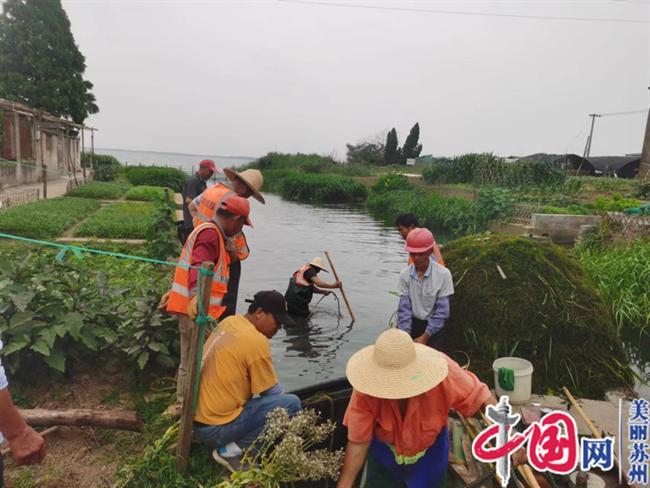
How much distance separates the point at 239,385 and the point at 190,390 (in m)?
0.30

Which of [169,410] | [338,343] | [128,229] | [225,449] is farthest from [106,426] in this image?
[128,229]

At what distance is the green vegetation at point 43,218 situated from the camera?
31.1ft

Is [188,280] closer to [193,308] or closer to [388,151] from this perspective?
[193,308]

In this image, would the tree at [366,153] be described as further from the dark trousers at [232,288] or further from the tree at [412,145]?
the dark trousers at [232,288]

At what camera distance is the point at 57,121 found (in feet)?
73.0

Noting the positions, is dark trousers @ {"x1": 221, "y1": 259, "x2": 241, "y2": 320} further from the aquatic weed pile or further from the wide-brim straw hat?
the aquatic weed pile

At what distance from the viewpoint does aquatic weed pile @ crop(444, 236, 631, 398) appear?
191 inches

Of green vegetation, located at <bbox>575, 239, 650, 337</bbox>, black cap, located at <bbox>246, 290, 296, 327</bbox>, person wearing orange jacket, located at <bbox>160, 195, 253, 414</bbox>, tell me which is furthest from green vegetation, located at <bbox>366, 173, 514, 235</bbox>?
black cap, located at <bbox>246, 290, 296, 327</bbox>

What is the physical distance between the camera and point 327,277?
10.4 m

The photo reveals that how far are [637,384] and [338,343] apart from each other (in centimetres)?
358

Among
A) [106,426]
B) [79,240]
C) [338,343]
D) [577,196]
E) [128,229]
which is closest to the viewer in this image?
[106,426]

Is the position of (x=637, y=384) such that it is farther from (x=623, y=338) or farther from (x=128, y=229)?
(x=128, y=229)

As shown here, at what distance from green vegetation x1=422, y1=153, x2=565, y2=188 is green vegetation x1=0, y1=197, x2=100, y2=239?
17506 millimetres

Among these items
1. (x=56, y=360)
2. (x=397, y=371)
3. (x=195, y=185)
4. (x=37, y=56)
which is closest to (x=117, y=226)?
(x=195, y=185)
